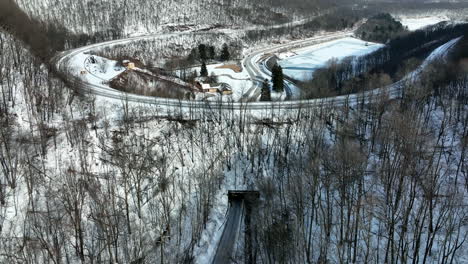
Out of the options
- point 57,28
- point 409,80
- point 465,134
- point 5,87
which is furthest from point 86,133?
point 57,28

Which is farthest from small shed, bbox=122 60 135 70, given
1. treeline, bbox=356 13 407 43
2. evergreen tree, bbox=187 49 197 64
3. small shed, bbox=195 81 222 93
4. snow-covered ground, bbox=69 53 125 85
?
treeline, bbox=356 13 407 43

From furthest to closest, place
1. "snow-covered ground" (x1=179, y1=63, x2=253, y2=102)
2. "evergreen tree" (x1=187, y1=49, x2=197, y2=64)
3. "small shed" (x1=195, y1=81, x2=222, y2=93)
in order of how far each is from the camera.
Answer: "evergreen tree" (x1=187, y1=49, x2=197, y2=64) < "snow-covered ground" (x1=179, y1=63, x2=253, y2=102) < "small shed" (x1=195, y1=81, x2=222, y2=93)

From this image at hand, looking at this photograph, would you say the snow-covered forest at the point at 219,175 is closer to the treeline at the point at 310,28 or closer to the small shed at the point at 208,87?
the small shed at the point at 208,87

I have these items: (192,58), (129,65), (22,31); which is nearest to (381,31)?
(192,58)

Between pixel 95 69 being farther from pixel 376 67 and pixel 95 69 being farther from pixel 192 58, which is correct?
pixel 376 67

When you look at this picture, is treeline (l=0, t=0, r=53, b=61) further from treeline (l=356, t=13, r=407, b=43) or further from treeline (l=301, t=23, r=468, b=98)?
treeline (l=356, t=13, r=407, b=43)
